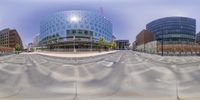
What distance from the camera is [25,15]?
12.1 ft

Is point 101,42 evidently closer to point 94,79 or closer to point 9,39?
point 94,79

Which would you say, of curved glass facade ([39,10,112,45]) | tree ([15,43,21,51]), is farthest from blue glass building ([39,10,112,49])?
tree ([15,43,21,51])

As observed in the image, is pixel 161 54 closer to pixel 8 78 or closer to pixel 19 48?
pixel 19 48

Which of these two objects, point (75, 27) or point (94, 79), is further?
point (94, 79)

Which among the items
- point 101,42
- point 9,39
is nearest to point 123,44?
point 101,42

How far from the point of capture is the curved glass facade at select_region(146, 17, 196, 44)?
345cm

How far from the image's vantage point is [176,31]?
352cm

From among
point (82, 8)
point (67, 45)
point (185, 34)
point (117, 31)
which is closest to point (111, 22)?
point (117, 31)

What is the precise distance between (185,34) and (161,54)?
42 centimetres

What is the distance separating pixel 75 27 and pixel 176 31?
1.36m

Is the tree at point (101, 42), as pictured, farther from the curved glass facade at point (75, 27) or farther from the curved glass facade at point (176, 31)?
the curved glass facade at point (176, 31)

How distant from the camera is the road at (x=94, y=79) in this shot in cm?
401

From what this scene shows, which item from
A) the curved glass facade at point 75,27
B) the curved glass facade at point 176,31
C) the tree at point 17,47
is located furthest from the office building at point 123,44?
the tree at point 17,47

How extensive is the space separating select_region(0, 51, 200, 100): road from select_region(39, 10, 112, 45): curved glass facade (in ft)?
1.41
